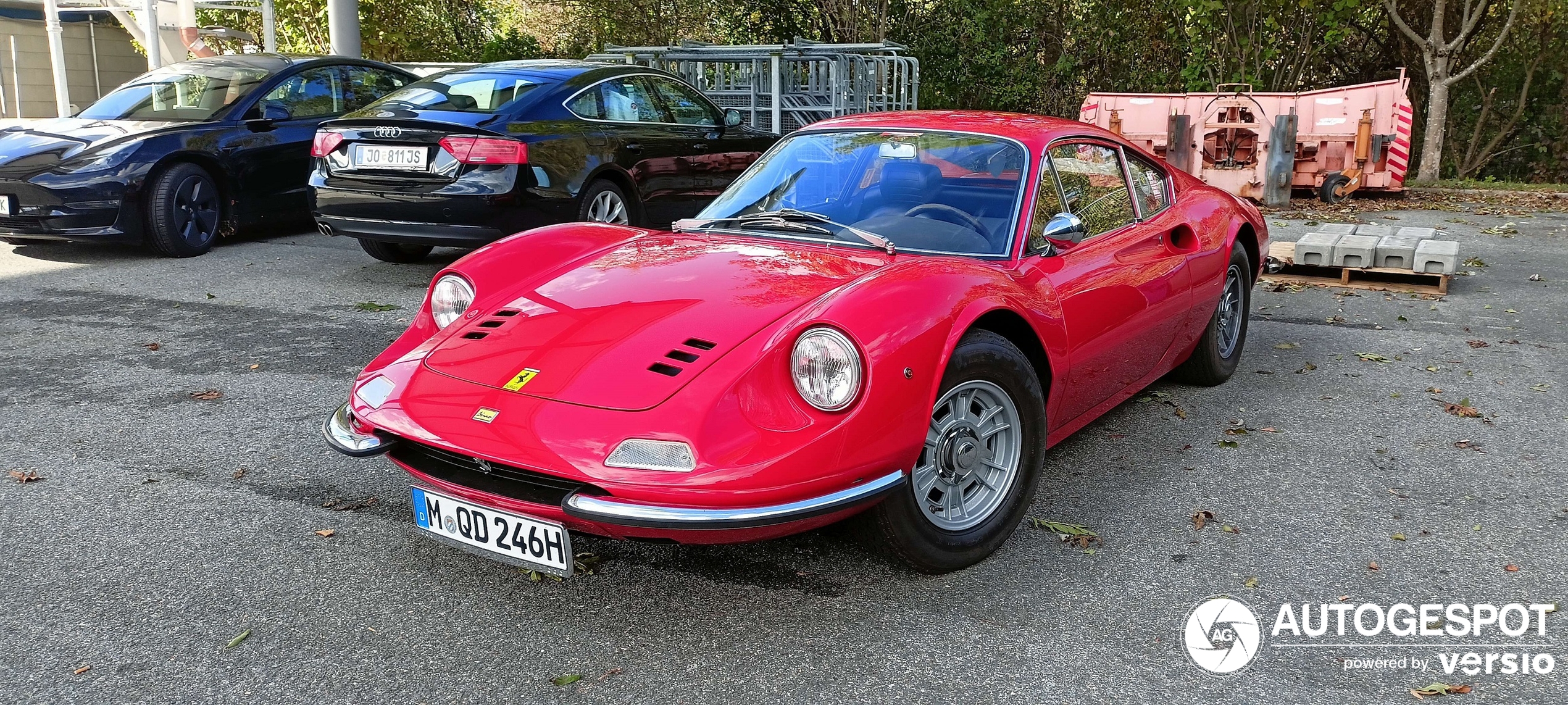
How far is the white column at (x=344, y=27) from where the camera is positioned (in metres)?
11.9

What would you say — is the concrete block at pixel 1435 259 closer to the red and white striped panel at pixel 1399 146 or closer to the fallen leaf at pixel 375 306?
the red and white striped panel at pixel 1399 146

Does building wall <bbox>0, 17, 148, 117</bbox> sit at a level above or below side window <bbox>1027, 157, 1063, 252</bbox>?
above

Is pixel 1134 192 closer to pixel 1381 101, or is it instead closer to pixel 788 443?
pixel 788 443

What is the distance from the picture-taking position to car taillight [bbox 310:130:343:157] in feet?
22.8

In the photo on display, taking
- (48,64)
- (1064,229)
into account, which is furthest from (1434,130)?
(48,64)

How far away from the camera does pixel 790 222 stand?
3.76 meters

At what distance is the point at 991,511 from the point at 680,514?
3.40 feet

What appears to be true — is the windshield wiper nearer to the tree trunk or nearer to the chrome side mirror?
the chrome side mirror

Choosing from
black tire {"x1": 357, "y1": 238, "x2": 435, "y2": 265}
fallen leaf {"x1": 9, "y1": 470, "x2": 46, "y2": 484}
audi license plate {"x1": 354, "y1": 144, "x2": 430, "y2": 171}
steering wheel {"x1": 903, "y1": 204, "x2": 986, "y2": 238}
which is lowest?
fallen leaf {"x1": 9, "y1": 470, "x2": 46, "y2": 484}

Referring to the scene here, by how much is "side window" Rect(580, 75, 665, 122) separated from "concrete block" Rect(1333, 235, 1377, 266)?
4.52m

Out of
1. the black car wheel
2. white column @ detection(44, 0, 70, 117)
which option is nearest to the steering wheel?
the black car wheel

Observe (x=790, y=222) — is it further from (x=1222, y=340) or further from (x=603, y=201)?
(x=603, y=201)

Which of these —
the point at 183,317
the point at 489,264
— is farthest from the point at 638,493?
the point at 183,317

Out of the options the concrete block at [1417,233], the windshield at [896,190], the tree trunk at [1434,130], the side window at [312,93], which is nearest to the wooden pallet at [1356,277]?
the concrete block at [1417,233]
